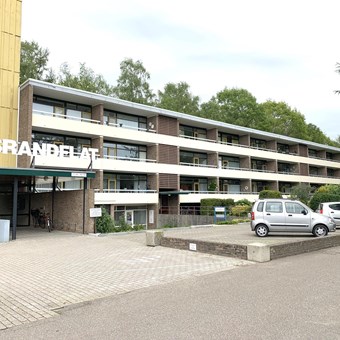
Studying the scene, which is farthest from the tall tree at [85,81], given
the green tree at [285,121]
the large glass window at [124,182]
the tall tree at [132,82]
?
the green tree at [285,121]

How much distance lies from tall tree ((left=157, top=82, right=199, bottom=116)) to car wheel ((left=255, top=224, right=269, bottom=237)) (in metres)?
41.9

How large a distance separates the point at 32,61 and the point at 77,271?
37619 mm

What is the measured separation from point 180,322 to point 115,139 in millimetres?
28154

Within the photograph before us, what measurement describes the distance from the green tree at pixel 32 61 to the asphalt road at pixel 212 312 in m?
38.1

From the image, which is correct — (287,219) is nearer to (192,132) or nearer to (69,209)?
(69,209)

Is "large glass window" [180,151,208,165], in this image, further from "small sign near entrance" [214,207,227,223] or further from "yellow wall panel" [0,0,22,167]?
"yellow wall panel" [0,0,22,167]

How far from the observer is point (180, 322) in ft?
17.7

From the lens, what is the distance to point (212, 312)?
5863mm

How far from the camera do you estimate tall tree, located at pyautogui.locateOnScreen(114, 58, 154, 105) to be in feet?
163

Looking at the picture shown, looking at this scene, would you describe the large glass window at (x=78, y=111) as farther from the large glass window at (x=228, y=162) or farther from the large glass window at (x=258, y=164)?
the large glass window at (x=258, y=164)

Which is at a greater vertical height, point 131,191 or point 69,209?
point 131,191

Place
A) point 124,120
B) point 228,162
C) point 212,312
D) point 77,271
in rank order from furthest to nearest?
point 228,162, point 124,120, point 77,271, point 212,312

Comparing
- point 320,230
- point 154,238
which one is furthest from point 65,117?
point 320,230


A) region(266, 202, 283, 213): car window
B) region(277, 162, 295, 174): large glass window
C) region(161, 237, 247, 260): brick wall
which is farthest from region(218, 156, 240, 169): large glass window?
region(161, 237, 247, 260): brick wall
